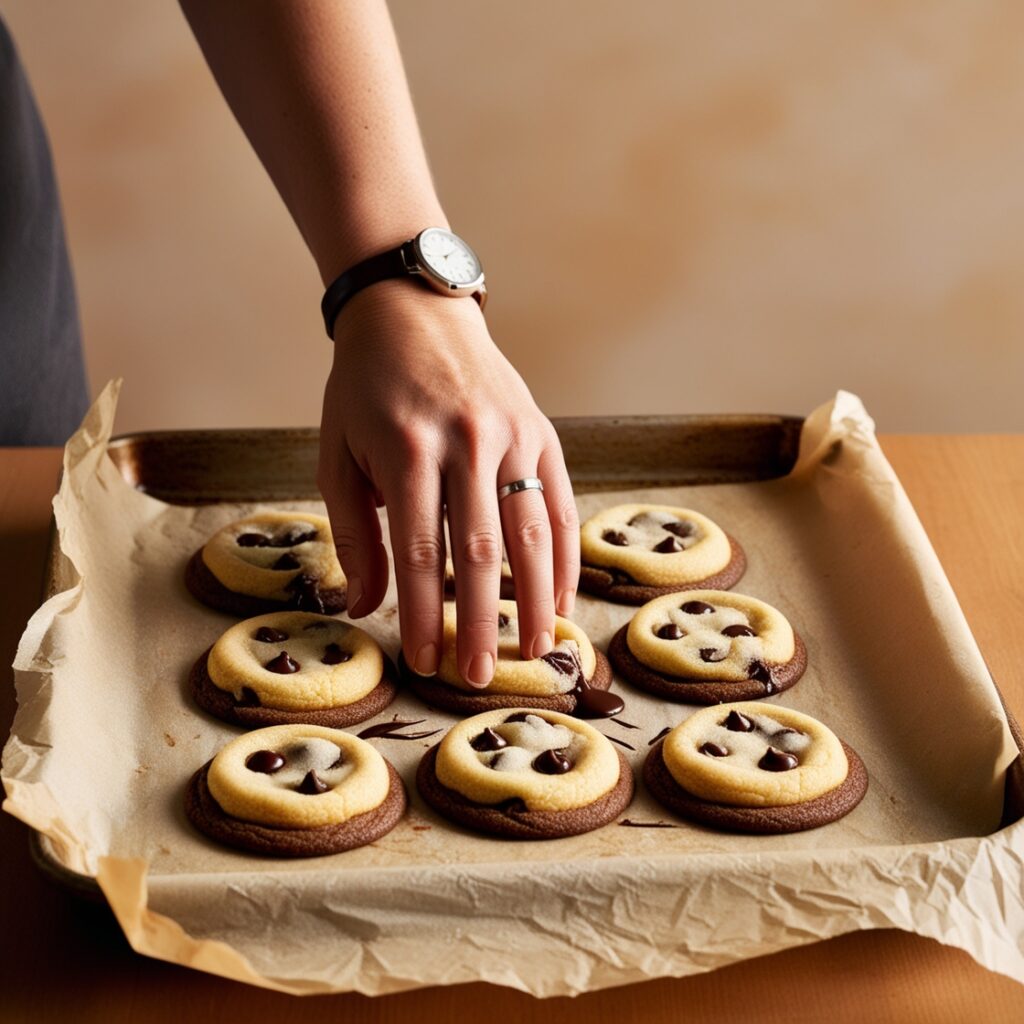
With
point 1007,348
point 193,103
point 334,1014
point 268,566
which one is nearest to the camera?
point 334,1014

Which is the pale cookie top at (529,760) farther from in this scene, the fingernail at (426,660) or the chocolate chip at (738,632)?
the chocolate chip at (738,632)

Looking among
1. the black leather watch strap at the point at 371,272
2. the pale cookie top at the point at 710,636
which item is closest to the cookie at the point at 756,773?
the pale cookie top at the point at 710,636

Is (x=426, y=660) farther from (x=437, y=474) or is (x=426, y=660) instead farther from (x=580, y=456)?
(x=580, y=456)

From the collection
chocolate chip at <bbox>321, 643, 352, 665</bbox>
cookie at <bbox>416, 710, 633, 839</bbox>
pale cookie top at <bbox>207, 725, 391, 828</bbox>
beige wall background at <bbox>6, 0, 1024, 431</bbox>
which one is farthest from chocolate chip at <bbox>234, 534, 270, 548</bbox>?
beige wall background at <bbox>6, 0, 1024, 431</bbox>

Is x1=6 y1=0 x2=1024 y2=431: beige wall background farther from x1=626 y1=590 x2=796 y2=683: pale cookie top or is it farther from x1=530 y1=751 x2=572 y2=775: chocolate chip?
x1=530 y1=751 x2=572 y2=775: chocolate chip

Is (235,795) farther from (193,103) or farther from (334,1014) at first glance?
(193,103)

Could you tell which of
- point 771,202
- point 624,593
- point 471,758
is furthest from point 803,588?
point 771,202

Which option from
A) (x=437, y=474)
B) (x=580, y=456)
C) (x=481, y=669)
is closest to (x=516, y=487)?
(x=437, y=474)
